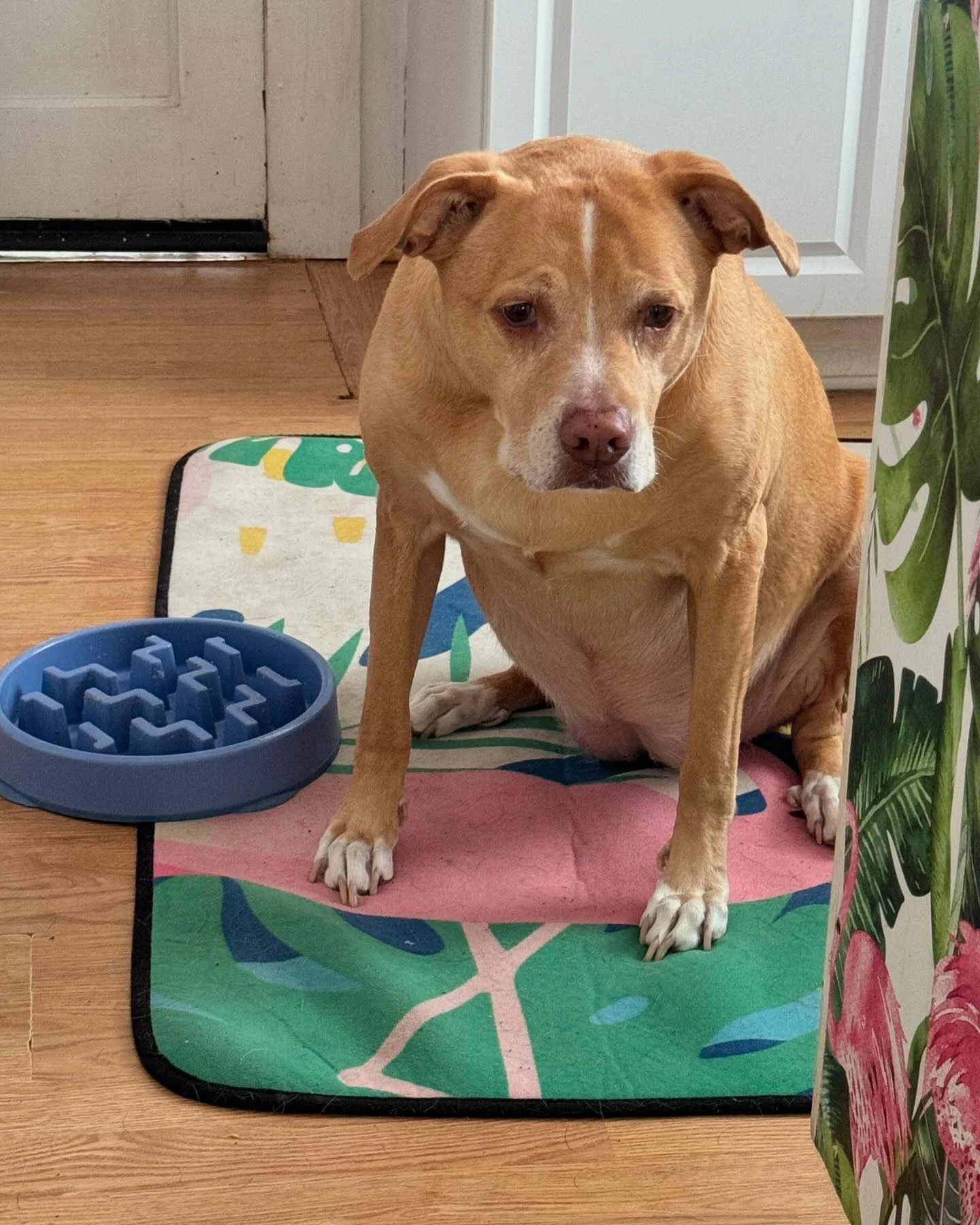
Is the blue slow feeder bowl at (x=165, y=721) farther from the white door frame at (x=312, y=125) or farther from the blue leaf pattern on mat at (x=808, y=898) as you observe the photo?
the white door frame at (x=312, y=125)

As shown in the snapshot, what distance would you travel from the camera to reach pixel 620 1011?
1.46 meters

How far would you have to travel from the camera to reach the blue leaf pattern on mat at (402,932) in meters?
1.54

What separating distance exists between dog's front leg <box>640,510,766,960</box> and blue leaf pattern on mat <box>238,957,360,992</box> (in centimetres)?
31

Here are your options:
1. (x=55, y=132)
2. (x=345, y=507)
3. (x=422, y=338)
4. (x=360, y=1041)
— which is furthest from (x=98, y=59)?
(x=360, y=1041)

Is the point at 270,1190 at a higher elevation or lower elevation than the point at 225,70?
lower

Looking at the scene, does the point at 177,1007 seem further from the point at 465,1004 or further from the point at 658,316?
the point at 658,316

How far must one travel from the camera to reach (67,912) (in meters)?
1.58

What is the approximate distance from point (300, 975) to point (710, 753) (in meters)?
0.48

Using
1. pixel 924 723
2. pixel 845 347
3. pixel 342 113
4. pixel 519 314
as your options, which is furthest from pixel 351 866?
pixel 342 113

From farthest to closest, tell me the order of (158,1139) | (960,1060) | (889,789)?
(158,1139), (889,789), (960,1060)

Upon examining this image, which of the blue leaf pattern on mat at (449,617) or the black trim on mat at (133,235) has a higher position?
the black trim on mat at (133,235)

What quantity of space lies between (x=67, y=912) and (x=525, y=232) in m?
0.82

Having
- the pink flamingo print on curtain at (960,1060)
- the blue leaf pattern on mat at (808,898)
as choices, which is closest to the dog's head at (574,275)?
the blue leaf pattern on mat at (808,898)

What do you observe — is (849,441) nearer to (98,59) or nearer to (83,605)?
(83,605)
